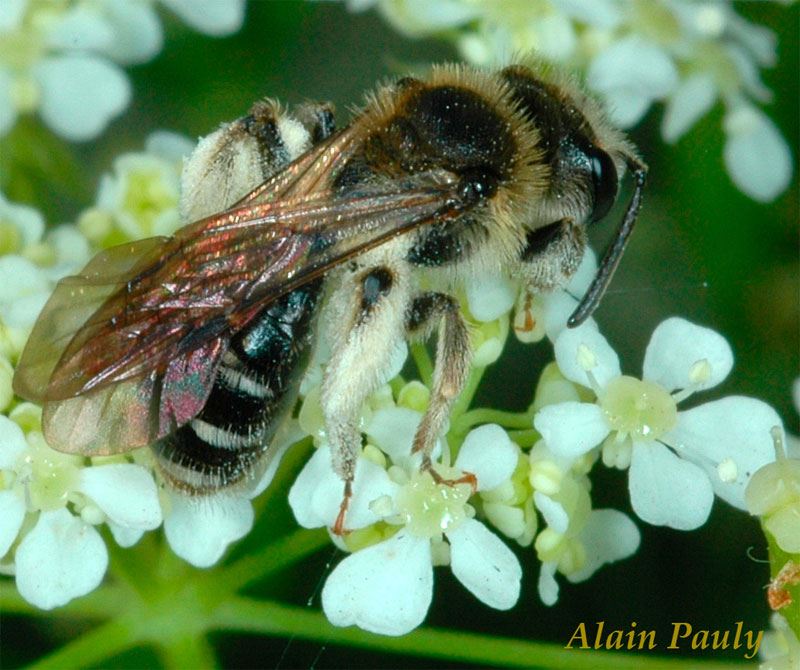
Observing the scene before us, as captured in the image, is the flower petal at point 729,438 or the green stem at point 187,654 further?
the green stem at point 187,654

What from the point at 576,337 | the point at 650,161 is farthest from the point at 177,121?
the point at 576,337

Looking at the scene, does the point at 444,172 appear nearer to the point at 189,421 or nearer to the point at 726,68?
the point at 189,421

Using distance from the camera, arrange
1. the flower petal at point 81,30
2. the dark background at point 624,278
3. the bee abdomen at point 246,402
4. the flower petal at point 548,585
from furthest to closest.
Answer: the flower petal at point 81,30 → the dark background at point 624,278 → the flower petal at point 548,585 → the bee abdomen at point 246,402

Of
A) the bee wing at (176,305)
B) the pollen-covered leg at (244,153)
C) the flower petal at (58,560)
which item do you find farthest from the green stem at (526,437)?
the flower petal at (58,560)

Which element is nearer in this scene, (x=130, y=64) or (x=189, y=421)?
(x=189, y=421)

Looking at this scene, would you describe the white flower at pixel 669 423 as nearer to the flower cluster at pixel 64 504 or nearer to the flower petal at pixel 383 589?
the flower petal at pixel 383 589

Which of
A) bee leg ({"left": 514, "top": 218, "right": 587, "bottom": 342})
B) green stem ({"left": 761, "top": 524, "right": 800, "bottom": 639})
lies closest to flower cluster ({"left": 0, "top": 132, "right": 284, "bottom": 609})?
bee leg ({"left": 514, "top": 218, "right": 587, "bottom": 342})

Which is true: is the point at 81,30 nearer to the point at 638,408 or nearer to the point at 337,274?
the point at 337,274

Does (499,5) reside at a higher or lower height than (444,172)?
lower
